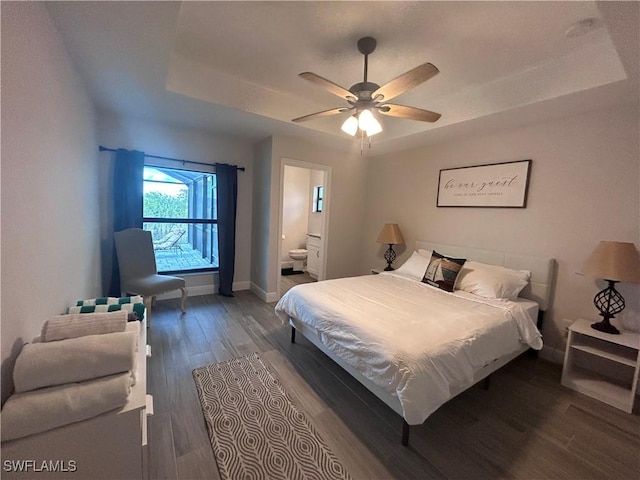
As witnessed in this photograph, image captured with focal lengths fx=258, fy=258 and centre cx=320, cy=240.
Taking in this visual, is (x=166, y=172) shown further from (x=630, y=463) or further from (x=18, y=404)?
(x=630, y=463)

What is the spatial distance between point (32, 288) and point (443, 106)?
3697 millimetres

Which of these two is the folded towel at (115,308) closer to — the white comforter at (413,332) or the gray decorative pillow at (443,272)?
the white comforter at (413,332)

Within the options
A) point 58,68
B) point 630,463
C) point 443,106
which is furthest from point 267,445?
point 443,106

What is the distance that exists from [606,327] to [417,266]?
1.63m

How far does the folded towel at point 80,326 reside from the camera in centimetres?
115

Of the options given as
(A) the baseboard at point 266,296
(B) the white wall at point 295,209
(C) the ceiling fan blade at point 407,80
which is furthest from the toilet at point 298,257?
(C) the ceiling fan blade at point 407,80

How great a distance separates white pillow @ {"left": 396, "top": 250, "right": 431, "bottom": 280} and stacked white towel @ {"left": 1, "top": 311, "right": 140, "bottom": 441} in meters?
2.89

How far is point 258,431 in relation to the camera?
161cm

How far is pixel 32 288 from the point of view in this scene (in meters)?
1.25

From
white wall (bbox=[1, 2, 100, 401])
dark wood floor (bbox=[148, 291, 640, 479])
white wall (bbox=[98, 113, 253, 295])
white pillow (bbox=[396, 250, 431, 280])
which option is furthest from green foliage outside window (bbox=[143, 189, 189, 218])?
white pillow (bbox=[396, 250, 431, 280])

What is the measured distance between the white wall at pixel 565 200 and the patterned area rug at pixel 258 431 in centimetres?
262

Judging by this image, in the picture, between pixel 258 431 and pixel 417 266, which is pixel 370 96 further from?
pixel 258 431

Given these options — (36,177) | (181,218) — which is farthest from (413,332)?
(181,218)

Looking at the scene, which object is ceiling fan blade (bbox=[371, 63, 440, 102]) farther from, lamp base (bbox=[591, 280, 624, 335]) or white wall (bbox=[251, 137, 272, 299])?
lamp base (bbox=[591, 280, 624, 335])
